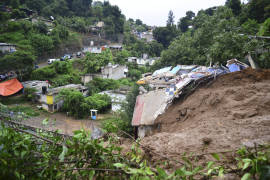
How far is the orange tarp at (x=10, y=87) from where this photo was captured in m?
16.6

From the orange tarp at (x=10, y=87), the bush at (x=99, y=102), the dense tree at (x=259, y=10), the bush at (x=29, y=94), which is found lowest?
the bush at (x=99, y=102)

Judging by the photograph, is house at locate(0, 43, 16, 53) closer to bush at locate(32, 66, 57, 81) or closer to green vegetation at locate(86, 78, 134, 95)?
bush at locate(32, 66, 57, 81)

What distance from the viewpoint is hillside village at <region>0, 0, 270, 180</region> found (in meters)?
1.51

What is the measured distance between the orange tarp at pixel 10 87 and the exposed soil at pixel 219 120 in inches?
647

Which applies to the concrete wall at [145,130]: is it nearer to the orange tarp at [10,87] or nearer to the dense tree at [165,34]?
the orange tarp at [10,87]

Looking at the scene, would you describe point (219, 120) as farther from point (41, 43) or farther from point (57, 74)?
point (41, 43)

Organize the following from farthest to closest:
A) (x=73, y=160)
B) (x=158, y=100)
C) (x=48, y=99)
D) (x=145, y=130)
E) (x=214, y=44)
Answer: (x=48, y=99) → (x=214, y=44) → (x=158, y=100) → (x=145, y=130) → (x=73, y=160)

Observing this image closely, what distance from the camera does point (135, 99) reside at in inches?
370

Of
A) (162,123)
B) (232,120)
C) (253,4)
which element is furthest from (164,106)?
(253,4)

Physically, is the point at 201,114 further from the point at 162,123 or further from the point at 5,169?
the point at 5,169

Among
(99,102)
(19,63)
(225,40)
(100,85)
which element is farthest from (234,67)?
(19,63)

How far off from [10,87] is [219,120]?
18680 millimetres

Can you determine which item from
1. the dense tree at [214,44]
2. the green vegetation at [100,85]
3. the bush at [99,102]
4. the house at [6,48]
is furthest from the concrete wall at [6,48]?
the dense tree at [214,44]

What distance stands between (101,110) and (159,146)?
14.6 m
